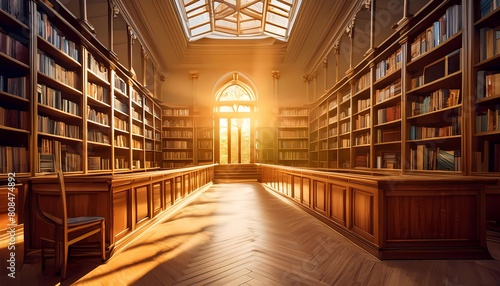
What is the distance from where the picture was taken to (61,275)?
1.78 m

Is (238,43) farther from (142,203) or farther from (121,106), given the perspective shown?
(142,203)

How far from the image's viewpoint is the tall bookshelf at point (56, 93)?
2.87 m

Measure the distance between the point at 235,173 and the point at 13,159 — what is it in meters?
7.12

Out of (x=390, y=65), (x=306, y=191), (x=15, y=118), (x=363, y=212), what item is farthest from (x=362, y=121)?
(x=15, y=118)

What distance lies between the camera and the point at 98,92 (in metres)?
4.77

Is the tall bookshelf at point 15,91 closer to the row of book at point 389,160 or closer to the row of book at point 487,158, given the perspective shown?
the row of book at point 487,158

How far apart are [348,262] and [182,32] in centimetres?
864

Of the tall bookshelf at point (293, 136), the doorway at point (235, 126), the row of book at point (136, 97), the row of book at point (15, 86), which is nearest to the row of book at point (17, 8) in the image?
the row of book at point (15, 86)

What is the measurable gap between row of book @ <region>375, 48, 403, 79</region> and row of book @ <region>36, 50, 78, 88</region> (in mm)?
5690

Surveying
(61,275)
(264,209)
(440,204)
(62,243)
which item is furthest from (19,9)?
(440,204)

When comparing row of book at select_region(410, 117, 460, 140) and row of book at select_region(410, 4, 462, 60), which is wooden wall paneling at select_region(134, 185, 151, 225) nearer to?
row of book at select_region(410, 117, 460, 140)

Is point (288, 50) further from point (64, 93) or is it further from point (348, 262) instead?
point (348, 262)

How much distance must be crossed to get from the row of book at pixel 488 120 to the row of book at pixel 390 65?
161 cm

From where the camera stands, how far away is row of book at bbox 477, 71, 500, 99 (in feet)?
8.14
